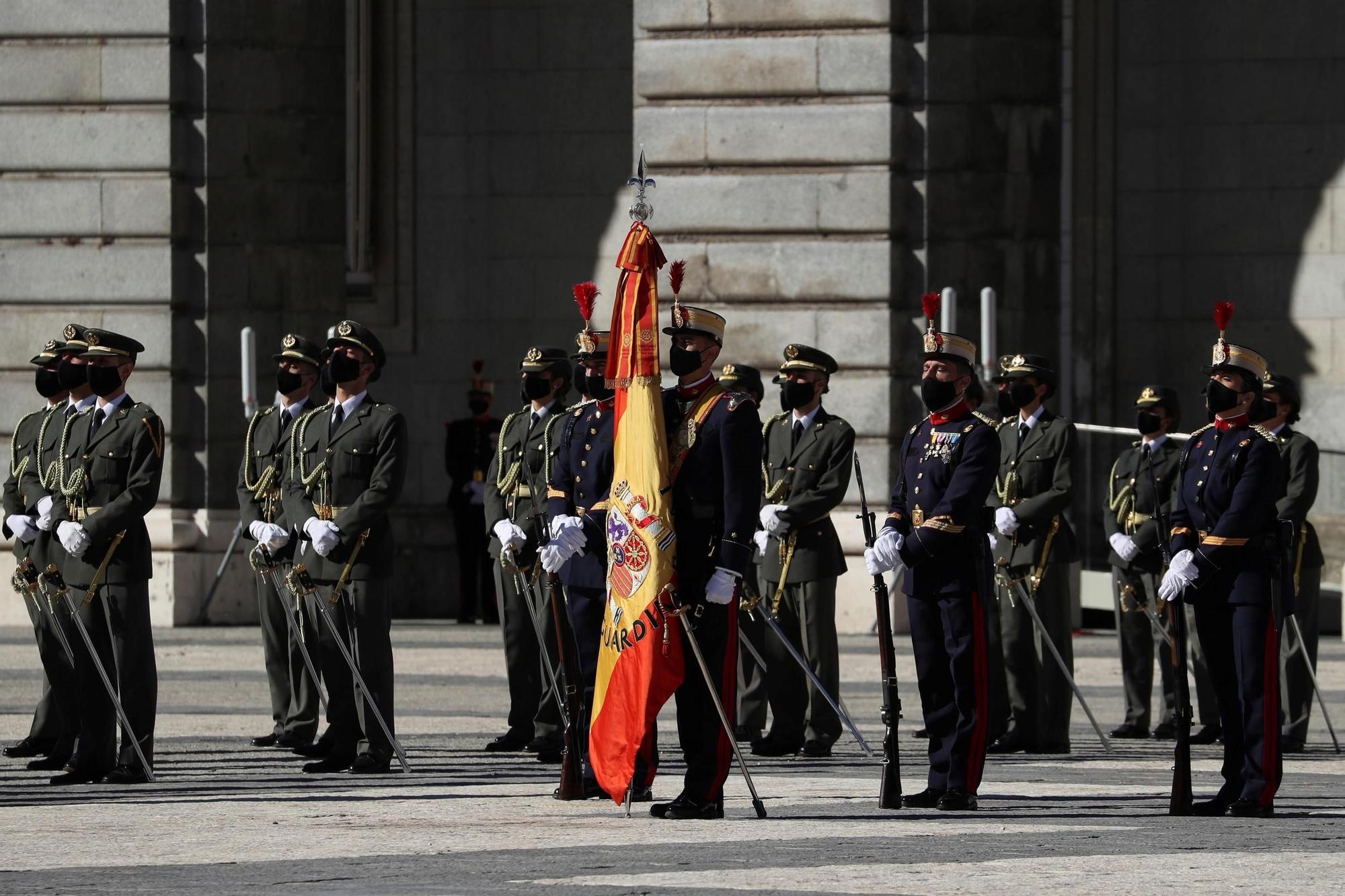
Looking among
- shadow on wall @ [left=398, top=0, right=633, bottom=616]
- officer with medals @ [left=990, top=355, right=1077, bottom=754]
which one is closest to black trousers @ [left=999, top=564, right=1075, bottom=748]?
officer with medals @ [left=990, top=355, right=1077, bottom=754]

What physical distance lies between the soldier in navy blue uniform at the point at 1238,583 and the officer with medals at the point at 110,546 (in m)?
4.03

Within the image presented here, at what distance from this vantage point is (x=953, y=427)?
36.0 feet

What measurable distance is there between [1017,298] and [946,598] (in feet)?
26.7

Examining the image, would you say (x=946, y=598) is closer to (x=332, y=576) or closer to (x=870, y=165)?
(x=332, y=576)

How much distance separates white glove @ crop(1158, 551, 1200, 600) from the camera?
1055cm

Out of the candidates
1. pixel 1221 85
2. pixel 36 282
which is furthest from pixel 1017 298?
pixel 36 282

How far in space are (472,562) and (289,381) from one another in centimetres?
723

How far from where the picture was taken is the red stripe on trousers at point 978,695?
34.7 ft

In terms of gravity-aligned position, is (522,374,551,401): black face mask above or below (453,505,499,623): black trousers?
above

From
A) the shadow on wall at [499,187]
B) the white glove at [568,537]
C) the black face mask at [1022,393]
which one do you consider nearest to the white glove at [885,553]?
the white glove at [568,537]

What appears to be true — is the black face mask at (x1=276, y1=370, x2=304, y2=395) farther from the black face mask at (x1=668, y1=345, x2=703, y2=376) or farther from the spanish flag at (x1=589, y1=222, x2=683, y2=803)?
the black face mask at (x1=668, y1=345, x2=703, y2=376)

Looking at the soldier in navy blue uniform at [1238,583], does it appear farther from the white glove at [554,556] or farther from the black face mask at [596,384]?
the black face mask at [596,384]

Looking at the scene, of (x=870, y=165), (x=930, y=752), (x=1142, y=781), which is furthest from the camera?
(x=870, y=165)

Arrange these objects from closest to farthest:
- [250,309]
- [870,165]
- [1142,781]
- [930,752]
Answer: [930,752], [1142,781], [870,165], [250,309]
